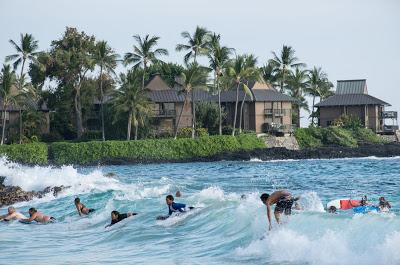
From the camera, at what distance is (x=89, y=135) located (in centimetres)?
7588

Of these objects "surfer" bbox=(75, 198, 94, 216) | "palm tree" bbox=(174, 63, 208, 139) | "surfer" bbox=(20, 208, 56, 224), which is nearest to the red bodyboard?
"surfer" bbox=(75, 198, 94, 216)

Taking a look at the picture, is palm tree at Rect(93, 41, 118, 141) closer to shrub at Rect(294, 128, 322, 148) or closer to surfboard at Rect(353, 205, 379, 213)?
shrub at Rect(294, 128, 322, 148)

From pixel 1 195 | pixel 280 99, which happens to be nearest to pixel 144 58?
pixel 280 99

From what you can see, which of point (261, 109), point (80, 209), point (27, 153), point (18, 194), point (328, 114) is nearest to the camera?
point (80, 209)

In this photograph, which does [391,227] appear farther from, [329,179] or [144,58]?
[144,58]

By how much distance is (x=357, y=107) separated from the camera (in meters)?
87.4

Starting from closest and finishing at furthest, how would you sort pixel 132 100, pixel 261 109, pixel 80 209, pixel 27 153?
pixel 80 209
pixel 27 153
pixel 132 100
pixel 261 109

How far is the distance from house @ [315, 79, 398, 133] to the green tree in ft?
92.8

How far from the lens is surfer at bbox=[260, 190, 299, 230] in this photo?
1714 centimetres

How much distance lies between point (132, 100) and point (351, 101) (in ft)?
94.6

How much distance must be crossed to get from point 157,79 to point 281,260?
226ft

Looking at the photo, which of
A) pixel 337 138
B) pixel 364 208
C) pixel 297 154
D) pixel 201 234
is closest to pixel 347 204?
pixel 364 208

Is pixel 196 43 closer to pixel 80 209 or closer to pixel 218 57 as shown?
pixel 218 57

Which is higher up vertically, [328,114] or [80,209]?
[328,114]
